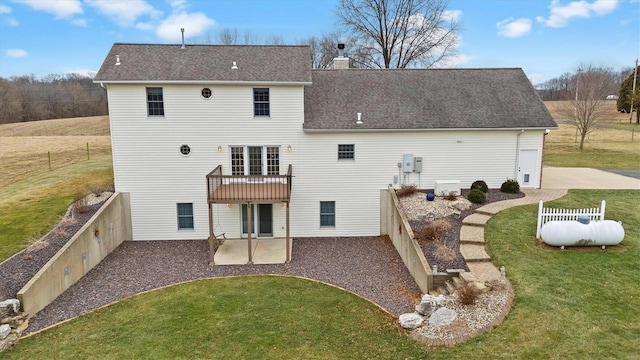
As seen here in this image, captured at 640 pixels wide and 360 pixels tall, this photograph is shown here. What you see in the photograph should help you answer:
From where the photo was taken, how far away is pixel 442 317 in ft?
30.0

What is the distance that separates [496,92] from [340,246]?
35.8 feet

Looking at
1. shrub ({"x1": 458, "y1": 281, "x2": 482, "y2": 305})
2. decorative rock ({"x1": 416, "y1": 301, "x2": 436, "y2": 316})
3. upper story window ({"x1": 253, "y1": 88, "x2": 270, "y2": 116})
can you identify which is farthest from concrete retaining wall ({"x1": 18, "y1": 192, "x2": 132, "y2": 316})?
shrub ({"x1": 458, "y1": 281, "x2": 482, "y2": 305})

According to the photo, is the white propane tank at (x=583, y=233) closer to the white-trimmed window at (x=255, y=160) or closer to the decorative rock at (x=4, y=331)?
the white-trimmed window at (x=255, y=160)

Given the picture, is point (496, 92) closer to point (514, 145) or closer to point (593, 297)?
point (514, 145)

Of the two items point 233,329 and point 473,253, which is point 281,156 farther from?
point 473,253

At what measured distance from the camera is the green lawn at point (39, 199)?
14.9 m

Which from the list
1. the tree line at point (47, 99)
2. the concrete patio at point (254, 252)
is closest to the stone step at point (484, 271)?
the concrete patio at point (254, 252)

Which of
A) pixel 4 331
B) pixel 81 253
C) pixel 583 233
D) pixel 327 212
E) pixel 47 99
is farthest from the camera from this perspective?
pixel 47 99

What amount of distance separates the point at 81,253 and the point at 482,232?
1393 cm

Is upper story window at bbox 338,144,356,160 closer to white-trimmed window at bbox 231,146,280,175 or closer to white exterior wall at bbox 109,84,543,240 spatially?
white exterior wall at bbox 109,84,543,240

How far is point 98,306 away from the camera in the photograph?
11289 millimetres

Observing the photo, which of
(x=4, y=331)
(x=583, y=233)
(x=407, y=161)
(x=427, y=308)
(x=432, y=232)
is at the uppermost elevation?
(x=407, y=161)

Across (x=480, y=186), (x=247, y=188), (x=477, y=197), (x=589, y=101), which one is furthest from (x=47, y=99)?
(x=589, y=101)

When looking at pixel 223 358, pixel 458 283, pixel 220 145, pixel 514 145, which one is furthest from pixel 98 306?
pixel 514 145
